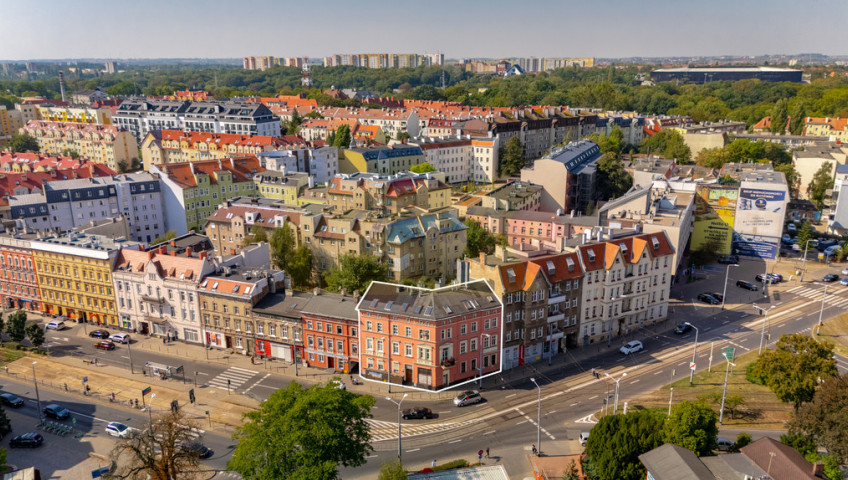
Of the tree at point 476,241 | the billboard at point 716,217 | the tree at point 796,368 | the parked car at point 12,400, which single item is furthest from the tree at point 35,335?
the billboard at point 716,217

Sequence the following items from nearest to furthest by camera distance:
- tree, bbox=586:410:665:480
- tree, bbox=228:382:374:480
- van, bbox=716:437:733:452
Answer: tree, bbox=228:382:374:480
tree, bbox=586:410:665:480
van, bbox=716:437:733:452

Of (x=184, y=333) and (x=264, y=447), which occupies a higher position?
(x=264, y=447)

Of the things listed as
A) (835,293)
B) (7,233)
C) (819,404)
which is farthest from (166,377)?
(835,293)

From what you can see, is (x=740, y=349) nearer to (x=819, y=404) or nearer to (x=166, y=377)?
(x=819, y=404)

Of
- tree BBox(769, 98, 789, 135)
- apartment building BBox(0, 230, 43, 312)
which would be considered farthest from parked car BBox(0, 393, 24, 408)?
tree BBox(769, 98, 789, 135)

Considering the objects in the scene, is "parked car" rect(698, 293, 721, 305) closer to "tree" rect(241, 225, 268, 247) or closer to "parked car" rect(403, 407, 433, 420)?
"parked car" rect(403, 407, 433, 420)
